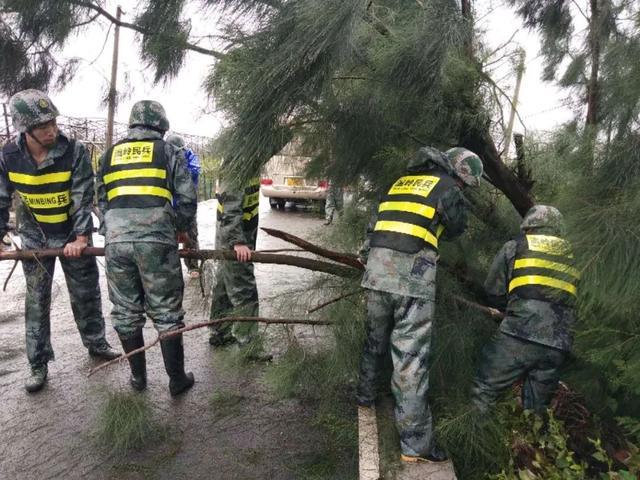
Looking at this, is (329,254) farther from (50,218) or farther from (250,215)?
(50,218)

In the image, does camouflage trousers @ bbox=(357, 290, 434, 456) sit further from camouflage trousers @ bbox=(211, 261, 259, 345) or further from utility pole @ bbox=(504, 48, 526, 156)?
camouflage trousers @ bbox=(211, 261, 259, 345)

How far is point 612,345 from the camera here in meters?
1.78

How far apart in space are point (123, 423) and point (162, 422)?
38 centimetres

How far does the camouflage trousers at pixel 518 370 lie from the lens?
2.59 metres

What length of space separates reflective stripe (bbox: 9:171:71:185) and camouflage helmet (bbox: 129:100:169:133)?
64 cm

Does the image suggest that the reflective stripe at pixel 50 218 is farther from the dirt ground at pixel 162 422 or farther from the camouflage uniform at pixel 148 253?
the dirt ground at pixel 162 422

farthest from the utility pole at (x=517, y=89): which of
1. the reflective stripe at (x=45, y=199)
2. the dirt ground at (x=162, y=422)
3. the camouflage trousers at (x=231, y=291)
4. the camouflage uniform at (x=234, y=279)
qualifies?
the reflective stripe at (x=45, y=199)

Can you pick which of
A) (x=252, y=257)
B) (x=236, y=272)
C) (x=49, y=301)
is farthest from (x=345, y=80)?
(x=49, y=301)

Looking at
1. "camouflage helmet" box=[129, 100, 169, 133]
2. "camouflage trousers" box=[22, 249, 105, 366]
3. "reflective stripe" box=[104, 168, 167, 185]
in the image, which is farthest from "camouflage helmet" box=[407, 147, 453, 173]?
"camouflage trousers" box=[22, 249, 105, 366]

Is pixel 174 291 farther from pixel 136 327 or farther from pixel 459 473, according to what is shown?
pixel 459 473

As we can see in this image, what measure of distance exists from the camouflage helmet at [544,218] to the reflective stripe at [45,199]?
2.93m

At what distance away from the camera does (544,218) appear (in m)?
2.41

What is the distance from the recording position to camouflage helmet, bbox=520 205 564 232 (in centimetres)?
201

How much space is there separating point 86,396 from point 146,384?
14.7 inches
